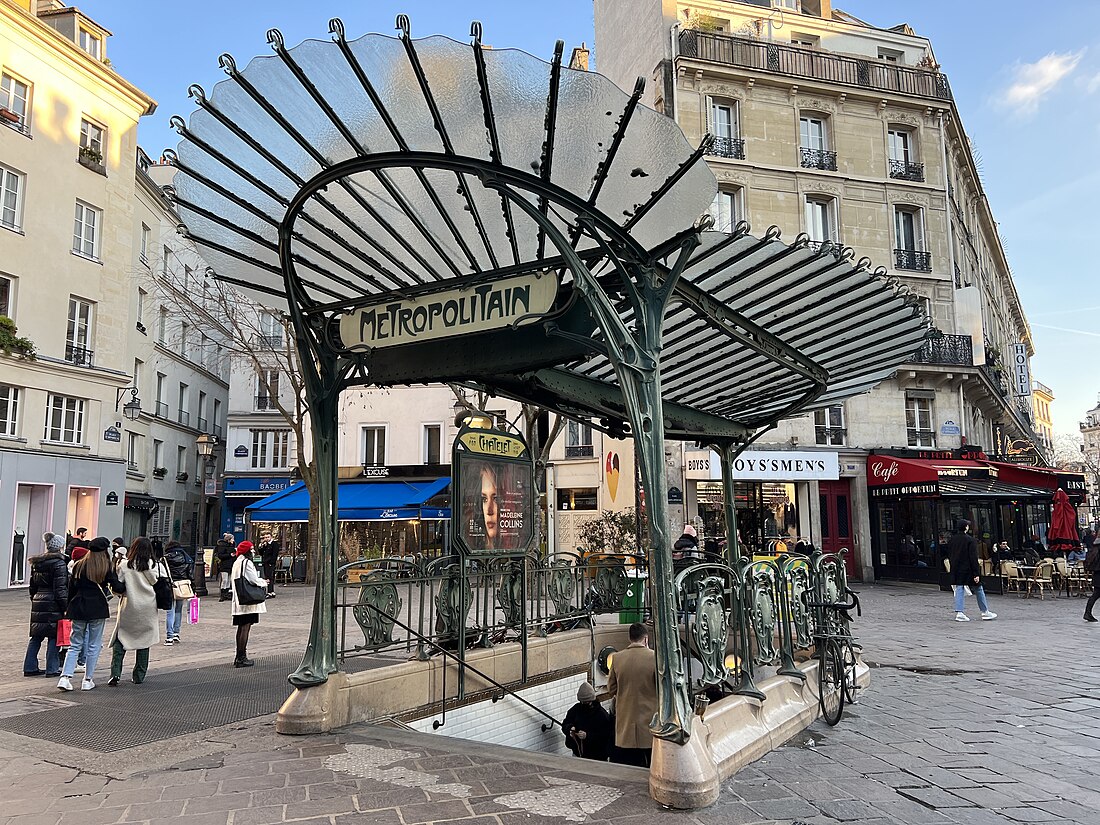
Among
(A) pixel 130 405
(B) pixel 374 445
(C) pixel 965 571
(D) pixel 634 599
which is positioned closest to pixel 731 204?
(C) pixel 965 571

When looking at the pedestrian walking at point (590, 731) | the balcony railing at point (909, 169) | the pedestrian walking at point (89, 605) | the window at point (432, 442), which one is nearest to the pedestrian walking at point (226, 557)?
the pedestrian walking at point (89, 605)

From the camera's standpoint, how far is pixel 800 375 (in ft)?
26.4

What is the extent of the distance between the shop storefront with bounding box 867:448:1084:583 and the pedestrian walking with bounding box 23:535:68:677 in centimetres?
1972

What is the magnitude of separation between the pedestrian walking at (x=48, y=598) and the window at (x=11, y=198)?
16.2 metres

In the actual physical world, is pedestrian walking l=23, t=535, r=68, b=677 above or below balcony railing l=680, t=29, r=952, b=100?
below

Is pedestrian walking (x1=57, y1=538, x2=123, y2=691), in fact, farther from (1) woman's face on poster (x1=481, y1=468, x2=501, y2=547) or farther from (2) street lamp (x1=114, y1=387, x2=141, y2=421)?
(2) street lamp (x1=114, y1=387, x2=141, y2=421)

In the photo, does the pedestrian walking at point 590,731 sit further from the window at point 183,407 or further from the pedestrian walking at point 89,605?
the window at point 183,407

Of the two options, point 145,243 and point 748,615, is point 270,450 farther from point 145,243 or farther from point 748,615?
point 748,615

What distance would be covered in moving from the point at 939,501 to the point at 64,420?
977 inches

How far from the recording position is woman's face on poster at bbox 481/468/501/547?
317 inches

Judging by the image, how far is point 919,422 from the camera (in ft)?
83.1

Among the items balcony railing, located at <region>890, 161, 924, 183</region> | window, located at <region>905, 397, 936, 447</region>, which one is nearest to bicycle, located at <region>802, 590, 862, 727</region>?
window, located at <region>905, 397, 936, 447</region>

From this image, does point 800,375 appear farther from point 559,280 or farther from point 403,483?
point 403,483

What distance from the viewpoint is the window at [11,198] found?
2098cm
